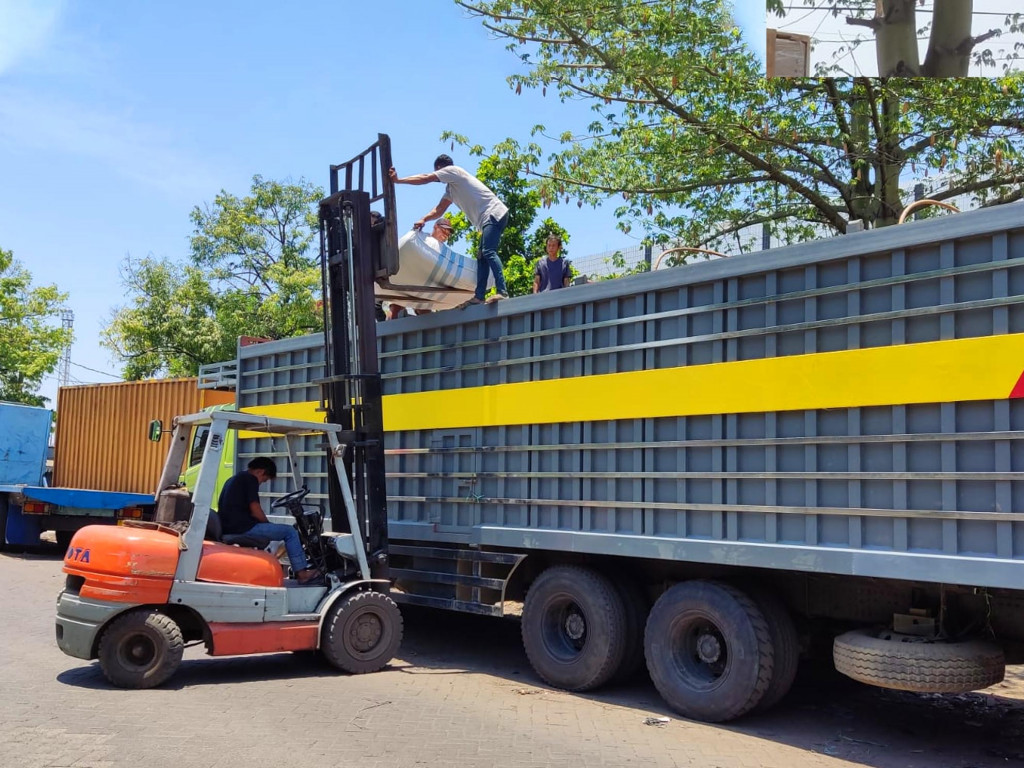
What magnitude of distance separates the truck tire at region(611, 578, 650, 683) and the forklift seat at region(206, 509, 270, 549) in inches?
105

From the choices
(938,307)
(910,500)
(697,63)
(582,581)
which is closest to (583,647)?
(582,581)

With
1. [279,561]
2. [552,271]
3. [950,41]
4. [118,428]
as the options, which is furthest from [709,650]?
[118,428]

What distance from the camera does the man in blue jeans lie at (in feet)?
27.4

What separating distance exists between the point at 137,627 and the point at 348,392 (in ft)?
8.37

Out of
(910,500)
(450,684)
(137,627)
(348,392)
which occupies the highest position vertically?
(348,392)

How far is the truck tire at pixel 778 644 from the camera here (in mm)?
6066

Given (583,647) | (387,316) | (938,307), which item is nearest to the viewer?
(938,307)

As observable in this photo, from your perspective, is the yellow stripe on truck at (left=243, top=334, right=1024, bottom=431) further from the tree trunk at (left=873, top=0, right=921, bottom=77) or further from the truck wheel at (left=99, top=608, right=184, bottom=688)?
the tree trunk at (left=873, top=0, right=921, bottom=77)

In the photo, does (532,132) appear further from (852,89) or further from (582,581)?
(582,581)

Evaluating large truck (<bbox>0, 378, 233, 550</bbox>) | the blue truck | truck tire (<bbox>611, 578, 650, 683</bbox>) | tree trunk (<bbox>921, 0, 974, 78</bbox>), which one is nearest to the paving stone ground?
truck tire (<bbox>611, 578, 650, 683</bbox>)

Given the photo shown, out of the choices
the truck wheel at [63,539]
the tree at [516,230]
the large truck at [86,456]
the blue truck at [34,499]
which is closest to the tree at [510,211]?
the tree at [516,230]

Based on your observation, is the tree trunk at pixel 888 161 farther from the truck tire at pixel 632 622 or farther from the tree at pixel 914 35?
the truck tire at pixel 632 622

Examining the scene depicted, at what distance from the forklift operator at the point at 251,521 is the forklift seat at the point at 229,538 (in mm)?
49

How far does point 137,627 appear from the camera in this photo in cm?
642
